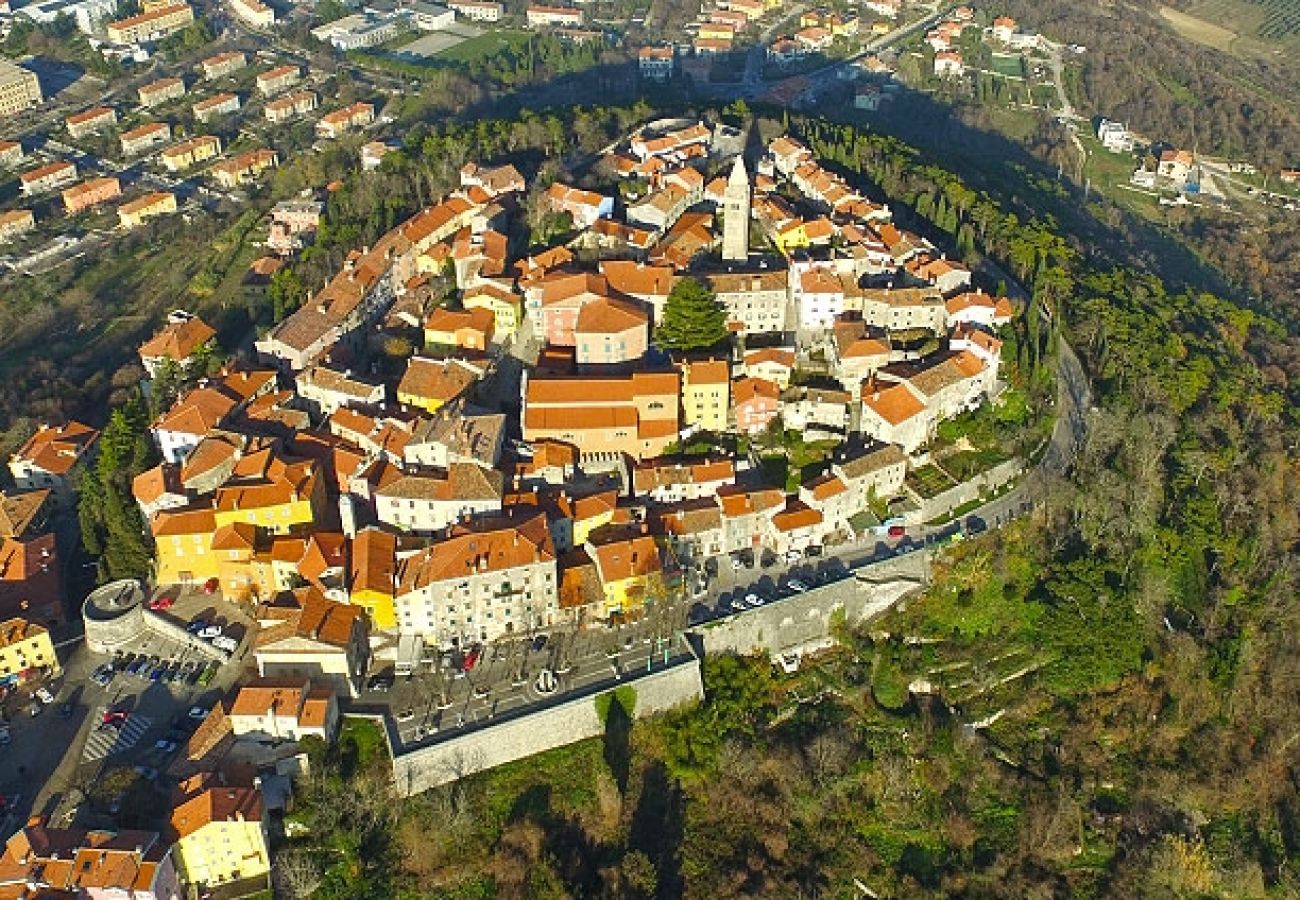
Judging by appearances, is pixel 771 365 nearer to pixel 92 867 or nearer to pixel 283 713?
pixel 283 713

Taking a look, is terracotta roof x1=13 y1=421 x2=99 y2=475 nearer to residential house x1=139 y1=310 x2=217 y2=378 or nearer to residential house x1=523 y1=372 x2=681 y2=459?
residential house x1=139 y1=310 x2=217 y2=378

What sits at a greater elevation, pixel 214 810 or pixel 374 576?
pixel 374 576

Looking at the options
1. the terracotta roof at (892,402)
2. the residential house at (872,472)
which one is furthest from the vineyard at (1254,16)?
the residential house at (872,472)

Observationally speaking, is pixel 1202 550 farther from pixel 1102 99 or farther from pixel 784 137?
pixel 1102 99

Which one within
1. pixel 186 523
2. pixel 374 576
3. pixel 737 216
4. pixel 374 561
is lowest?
pixel 186 523

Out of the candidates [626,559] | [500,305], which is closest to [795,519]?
[626,559]

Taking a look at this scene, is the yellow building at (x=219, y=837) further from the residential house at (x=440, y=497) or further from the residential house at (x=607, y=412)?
the residential house at (x=607, y=412)

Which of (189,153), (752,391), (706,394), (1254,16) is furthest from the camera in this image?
(1254,16)

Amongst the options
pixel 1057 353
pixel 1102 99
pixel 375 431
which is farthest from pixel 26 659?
pixel 1102 99
